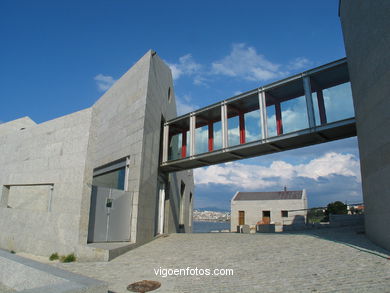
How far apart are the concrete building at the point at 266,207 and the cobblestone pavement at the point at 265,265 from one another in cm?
2837

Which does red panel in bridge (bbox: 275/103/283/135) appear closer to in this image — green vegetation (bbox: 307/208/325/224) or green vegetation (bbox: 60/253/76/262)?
green vegetation (bbox: 307/208/325/224)

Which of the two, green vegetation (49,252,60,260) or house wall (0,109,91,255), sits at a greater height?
house wall (0,109,91,255)

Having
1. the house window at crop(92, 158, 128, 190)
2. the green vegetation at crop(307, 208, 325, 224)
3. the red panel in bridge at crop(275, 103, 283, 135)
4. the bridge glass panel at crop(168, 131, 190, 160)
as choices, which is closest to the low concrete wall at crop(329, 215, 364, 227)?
the green vegetation at crop(307, 208, 325, 224)

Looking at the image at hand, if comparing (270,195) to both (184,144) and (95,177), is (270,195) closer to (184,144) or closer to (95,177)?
(184,144)

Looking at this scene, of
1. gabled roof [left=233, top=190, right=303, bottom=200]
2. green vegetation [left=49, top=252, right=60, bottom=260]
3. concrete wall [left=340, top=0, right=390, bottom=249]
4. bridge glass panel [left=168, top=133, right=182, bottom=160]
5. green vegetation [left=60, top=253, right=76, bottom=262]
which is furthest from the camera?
gabled roof [left=233, top=190, right=303, bottom=200]

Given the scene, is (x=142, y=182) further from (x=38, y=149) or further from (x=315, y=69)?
(x=315, y=69)

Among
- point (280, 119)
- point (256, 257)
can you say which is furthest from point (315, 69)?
point (256, 257)

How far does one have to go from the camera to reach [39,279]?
649cm

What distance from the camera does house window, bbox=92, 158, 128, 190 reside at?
17953mm

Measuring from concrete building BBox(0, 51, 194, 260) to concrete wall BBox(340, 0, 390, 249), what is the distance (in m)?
10.4
